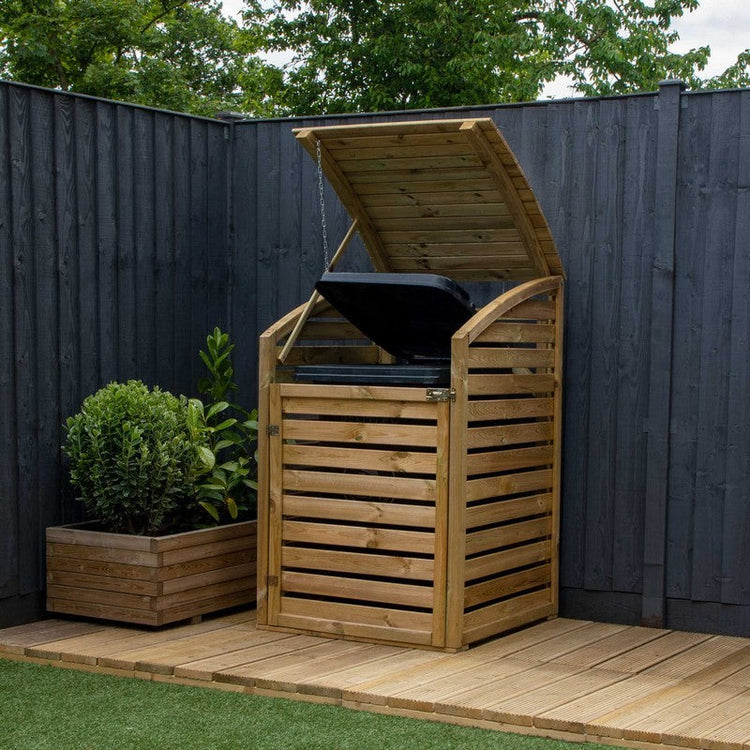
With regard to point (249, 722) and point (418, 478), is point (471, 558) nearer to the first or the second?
point (418, 478)

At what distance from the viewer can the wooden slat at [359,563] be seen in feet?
15.2

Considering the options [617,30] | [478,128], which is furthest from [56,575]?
[617,30]

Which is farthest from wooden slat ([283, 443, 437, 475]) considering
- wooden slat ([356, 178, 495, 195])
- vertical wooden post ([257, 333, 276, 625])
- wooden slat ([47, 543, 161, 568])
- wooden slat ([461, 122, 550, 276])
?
wooden slat ([356, 178, 495, 195])

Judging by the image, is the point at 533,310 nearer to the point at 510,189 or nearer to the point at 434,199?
the point at 510,189

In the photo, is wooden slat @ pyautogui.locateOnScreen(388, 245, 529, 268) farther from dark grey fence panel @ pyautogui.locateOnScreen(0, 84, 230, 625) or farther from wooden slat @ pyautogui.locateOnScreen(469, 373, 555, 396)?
dark grey fence panel @ pyautogui.locateOnScreen(0, 84, 230, 625)

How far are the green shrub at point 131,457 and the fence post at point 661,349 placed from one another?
1.91 meters

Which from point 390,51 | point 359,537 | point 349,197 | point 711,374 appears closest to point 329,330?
point 349,197

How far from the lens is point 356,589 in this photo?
15.6ft

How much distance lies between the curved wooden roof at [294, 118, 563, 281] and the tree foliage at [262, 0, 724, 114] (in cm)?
1172

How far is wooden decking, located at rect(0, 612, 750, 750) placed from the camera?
370 centimetres

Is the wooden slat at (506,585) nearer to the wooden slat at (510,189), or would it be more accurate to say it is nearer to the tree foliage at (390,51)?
the wooden slat at (510,189)

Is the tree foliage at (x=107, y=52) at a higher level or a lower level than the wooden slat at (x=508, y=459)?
higher

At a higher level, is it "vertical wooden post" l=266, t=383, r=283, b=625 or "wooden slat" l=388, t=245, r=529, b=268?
"wooden slat" l=388, t=245, r=529, b=268

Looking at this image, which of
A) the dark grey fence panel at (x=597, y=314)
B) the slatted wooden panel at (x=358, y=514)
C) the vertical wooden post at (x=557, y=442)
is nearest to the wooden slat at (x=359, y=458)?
the slatted wooden panel at (x=358, y=514)
